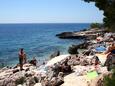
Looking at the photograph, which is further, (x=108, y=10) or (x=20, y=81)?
(x=20, y=81)

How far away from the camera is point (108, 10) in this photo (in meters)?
15.9

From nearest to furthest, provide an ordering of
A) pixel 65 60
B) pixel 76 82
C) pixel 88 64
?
1. pixel 76 82
2. pixel 65 60
3. pixel 88 64

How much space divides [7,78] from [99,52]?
1325 centimetres

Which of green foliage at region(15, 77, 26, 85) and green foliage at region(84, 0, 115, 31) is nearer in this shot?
green foliage at region(84, 0, 115, 31)

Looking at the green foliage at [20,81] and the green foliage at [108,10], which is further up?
the green foliage at [108,10]

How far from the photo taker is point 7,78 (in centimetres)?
2231

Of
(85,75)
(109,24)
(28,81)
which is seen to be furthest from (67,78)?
(109,24)

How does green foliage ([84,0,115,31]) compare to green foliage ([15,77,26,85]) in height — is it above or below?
above

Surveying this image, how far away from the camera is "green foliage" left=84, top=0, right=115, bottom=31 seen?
15.9 m

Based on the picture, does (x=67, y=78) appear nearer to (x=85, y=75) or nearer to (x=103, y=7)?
(x=85, y=75)

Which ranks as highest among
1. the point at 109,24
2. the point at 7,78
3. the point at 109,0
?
the point at 109,0

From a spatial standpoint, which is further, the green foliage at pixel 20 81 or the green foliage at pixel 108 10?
the green foliage at pixel 20 81

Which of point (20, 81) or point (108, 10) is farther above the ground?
point (108, 10)

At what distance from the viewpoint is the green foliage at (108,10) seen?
52.2 ft
